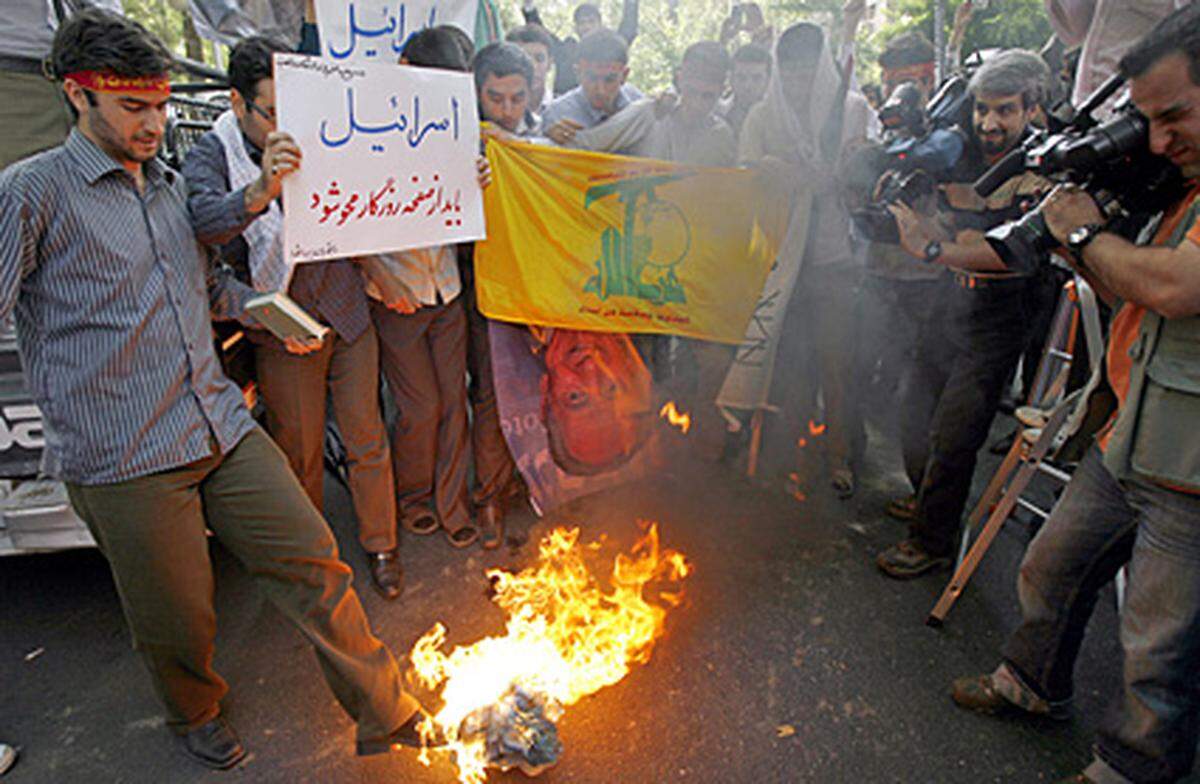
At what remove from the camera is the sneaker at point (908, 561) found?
3.57 meters

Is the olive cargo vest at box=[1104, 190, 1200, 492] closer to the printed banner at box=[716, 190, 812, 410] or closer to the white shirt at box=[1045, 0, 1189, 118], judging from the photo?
the white shirt at box=[1045, 0, 1189, 118]

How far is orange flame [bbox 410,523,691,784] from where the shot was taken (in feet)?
8.38

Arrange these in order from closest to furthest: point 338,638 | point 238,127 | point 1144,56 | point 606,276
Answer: point 1144,56 < point 338,638 < point 238,127 < point 606,276

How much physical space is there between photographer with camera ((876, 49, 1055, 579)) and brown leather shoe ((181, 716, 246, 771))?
10.2ft

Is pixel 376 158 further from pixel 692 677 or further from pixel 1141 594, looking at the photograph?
pixel 1141 594

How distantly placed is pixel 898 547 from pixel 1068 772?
1312 millimetres

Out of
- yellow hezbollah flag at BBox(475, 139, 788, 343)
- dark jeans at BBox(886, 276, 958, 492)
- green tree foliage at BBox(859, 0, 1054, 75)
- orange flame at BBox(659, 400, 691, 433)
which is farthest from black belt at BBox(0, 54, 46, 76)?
green tree foliage at BBox(859, 0, 1054, 75)

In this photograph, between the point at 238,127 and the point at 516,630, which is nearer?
the point at 238,127

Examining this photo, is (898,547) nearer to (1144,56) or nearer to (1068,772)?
(1068,772)

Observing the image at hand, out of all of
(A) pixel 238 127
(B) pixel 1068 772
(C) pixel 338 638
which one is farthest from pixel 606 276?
(B) pixel 1068 772

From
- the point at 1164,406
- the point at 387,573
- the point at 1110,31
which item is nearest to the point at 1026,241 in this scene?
the point at 1164,406

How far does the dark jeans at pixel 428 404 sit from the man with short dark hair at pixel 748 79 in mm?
3102

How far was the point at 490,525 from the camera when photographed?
3934mm

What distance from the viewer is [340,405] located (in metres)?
3.27
